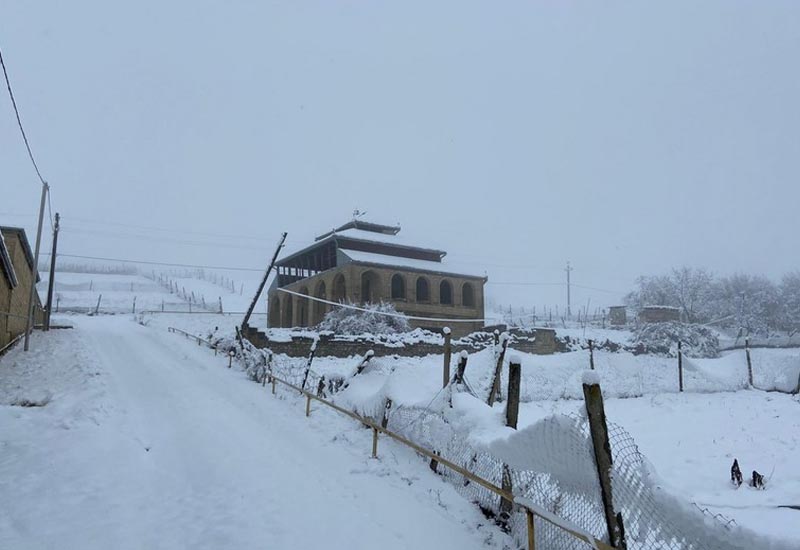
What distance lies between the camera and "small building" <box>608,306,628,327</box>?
53.5 meters

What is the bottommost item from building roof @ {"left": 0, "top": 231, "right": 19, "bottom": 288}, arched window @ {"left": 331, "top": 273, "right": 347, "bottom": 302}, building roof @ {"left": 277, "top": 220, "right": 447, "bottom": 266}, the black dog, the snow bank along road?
the black dog

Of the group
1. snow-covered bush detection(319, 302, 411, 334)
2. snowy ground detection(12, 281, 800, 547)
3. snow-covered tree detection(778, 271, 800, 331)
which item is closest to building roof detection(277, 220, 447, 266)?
snow-covered bush detection(319, 302, 411, 334)

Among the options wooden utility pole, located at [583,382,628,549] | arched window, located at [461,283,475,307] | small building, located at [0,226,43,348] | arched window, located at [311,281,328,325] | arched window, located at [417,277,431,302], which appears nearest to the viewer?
wooden utility pole, located at [583,382,628,549]

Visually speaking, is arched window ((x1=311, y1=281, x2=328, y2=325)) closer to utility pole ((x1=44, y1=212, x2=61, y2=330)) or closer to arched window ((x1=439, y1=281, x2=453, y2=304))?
arched window ((x1=439, y1=281, x2=453, y2=304))

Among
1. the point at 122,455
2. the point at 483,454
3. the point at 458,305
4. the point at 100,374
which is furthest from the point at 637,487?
the point at 458,305

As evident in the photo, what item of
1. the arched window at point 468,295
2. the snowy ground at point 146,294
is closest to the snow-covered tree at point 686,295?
the arched window at point 468,295

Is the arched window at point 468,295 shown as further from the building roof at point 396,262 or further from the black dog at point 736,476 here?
the black dog at point 736,476

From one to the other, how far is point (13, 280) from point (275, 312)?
1247 inches

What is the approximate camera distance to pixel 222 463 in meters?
7.09

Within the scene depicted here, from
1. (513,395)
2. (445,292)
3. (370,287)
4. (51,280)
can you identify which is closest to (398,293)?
(370,287)

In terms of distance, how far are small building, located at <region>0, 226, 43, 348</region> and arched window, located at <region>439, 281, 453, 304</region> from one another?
89.3 ft

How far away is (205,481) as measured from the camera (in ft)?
20.9

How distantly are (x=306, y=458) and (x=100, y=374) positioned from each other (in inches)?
Result: 377

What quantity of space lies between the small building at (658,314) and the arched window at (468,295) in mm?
15686
